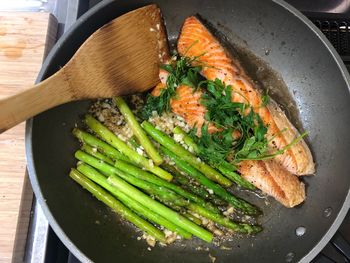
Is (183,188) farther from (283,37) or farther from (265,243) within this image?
(283,37)

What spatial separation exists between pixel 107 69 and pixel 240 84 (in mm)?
679

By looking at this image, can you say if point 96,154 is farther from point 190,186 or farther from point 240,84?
point 240,84

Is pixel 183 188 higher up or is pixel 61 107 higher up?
pixel 61 107

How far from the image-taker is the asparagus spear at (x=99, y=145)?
2.30 m

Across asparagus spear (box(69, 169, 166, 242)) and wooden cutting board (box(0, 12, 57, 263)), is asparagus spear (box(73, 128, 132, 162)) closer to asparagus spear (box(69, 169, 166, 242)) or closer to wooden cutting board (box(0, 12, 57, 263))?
asparagus spear (box(69, 169, 166, 242))

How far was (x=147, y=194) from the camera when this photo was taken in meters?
2.29

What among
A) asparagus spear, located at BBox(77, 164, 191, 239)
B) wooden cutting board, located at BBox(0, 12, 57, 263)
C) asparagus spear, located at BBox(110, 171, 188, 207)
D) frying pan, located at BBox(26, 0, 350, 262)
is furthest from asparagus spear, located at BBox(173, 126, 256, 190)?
wooden cutting board, located at BBox(0, 12, 57, 263)

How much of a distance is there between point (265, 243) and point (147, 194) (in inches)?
26.2

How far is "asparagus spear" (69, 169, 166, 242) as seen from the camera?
2.26 meters

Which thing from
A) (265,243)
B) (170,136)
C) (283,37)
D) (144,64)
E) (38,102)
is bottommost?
(265,243)

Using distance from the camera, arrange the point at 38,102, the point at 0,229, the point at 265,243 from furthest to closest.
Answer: the point at 265,243, the point at 0,229, the point at 38,102

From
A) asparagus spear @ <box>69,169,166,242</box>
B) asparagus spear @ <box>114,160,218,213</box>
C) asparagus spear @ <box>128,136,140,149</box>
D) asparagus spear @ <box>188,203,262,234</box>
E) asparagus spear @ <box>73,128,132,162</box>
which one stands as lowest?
asparagus spear @ <box>69,169,166,242</box>

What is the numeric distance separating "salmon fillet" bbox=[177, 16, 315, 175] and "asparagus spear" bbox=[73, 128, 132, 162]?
620mm

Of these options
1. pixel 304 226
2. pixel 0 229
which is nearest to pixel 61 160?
pixel 0 229
